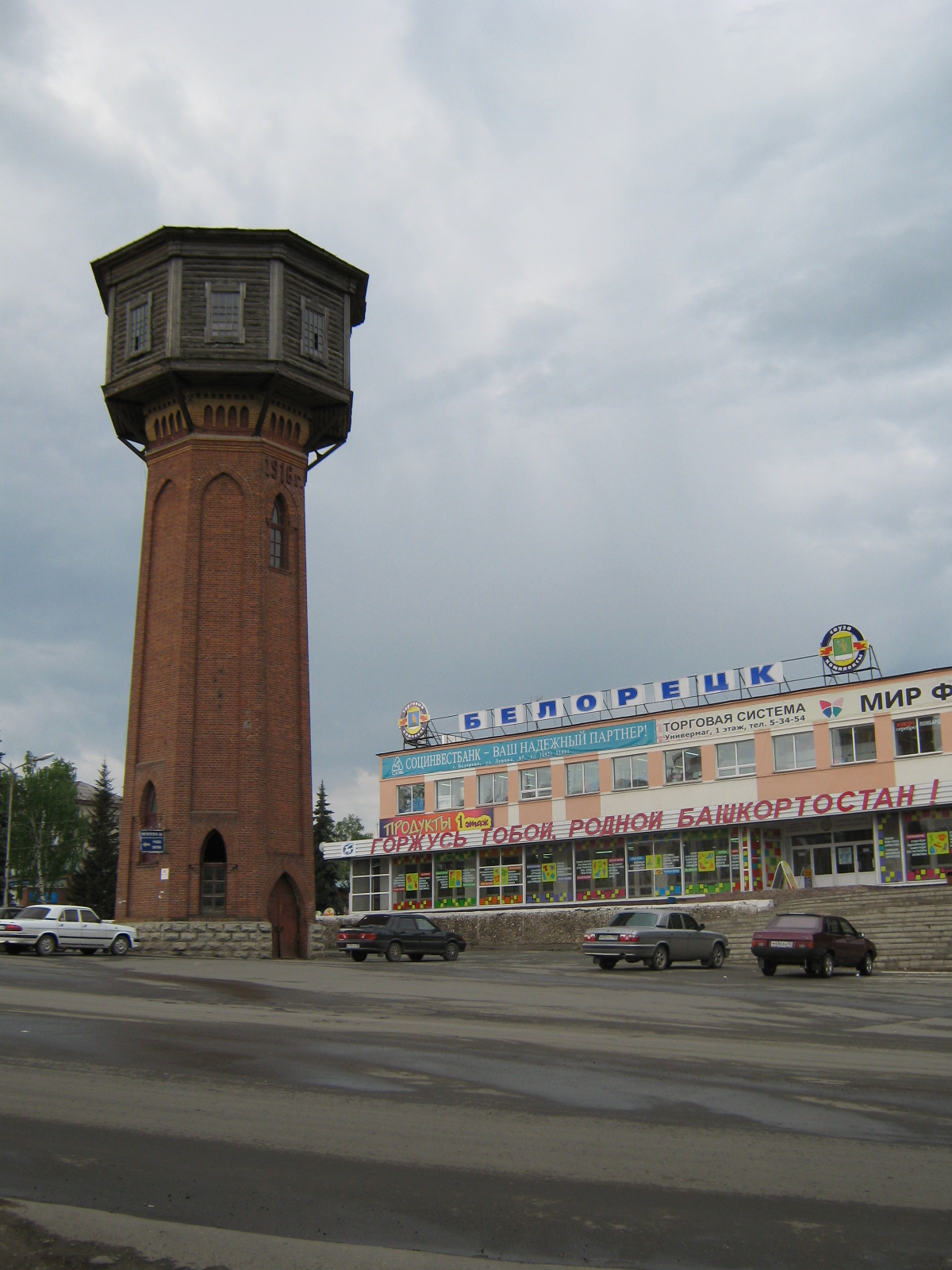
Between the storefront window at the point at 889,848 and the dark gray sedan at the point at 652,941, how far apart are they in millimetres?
17237

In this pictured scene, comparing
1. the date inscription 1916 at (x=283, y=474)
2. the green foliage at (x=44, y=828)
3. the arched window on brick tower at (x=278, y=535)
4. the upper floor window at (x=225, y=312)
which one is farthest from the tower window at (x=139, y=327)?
the green foliage at (x=44, y=828)

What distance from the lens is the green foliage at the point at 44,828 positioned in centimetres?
7881

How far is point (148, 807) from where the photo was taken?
34.8 meters

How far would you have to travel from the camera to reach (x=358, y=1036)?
12820mm

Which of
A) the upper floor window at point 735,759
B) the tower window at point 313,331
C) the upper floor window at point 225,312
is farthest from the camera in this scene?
the upper floor window at point 735,759

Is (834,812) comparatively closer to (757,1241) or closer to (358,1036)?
(358,1036)

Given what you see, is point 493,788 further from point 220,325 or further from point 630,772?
point 220,325

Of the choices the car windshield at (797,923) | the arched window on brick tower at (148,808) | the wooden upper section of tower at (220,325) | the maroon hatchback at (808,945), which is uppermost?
the wooden upper section of tower at (220,325)

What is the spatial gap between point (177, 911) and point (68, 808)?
51971mm

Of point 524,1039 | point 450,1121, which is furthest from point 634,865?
point 450,1121

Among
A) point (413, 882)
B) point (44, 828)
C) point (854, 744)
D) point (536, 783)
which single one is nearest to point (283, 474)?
point (536, 783)

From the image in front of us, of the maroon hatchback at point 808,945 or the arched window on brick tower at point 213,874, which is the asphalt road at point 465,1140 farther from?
the arched window on brick tower at point 213,874

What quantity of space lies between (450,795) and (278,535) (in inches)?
1026

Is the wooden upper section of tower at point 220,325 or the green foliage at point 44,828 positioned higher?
the wooden upper section of tower at point 220,325
